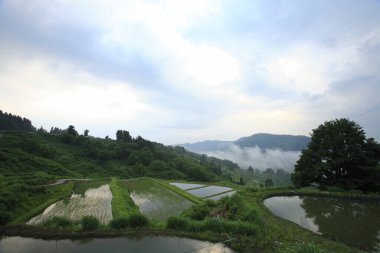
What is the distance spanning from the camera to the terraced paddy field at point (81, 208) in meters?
19.1

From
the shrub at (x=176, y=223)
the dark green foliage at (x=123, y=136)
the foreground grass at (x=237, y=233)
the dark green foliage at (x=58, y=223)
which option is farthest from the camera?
the dark green foliage at (x=123, y=136)

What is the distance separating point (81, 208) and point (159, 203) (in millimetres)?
7436

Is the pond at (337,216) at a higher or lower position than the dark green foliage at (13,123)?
lower

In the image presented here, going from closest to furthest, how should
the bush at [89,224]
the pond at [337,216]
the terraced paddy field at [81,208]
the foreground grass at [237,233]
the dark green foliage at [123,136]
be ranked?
the foreground grass at [237,233] < the pond at [337,216] < the bush at [89,224] < the terraced paddy field at [81,208] < the dark green foliage at [123,136]

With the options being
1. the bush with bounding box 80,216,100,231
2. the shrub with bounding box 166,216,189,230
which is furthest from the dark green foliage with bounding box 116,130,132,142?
the shrub with bounding box 166,216,189,230

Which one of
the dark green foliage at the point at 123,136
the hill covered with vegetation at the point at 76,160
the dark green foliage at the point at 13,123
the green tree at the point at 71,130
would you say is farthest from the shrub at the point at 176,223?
the dark green foliage at the point at 13,123

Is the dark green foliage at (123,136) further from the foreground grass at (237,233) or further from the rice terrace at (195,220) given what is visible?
the foreground grass at (237,233)

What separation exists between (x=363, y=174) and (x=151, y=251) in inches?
787

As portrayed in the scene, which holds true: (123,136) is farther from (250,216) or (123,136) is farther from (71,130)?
(250,216)

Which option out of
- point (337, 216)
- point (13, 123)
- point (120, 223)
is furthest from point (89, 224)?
point (13, 123)

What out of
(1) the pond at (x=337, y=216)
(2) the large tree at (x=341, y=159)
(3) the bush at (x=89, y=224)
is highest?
(2) the large tree at (x=341, y=159)

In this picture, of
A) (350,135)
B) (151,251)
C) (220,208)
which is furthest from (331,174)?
(151,251)

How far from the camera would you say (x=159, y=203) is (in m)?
25.0

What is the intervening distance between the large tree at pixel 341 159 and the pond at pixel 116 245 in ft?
50.7
